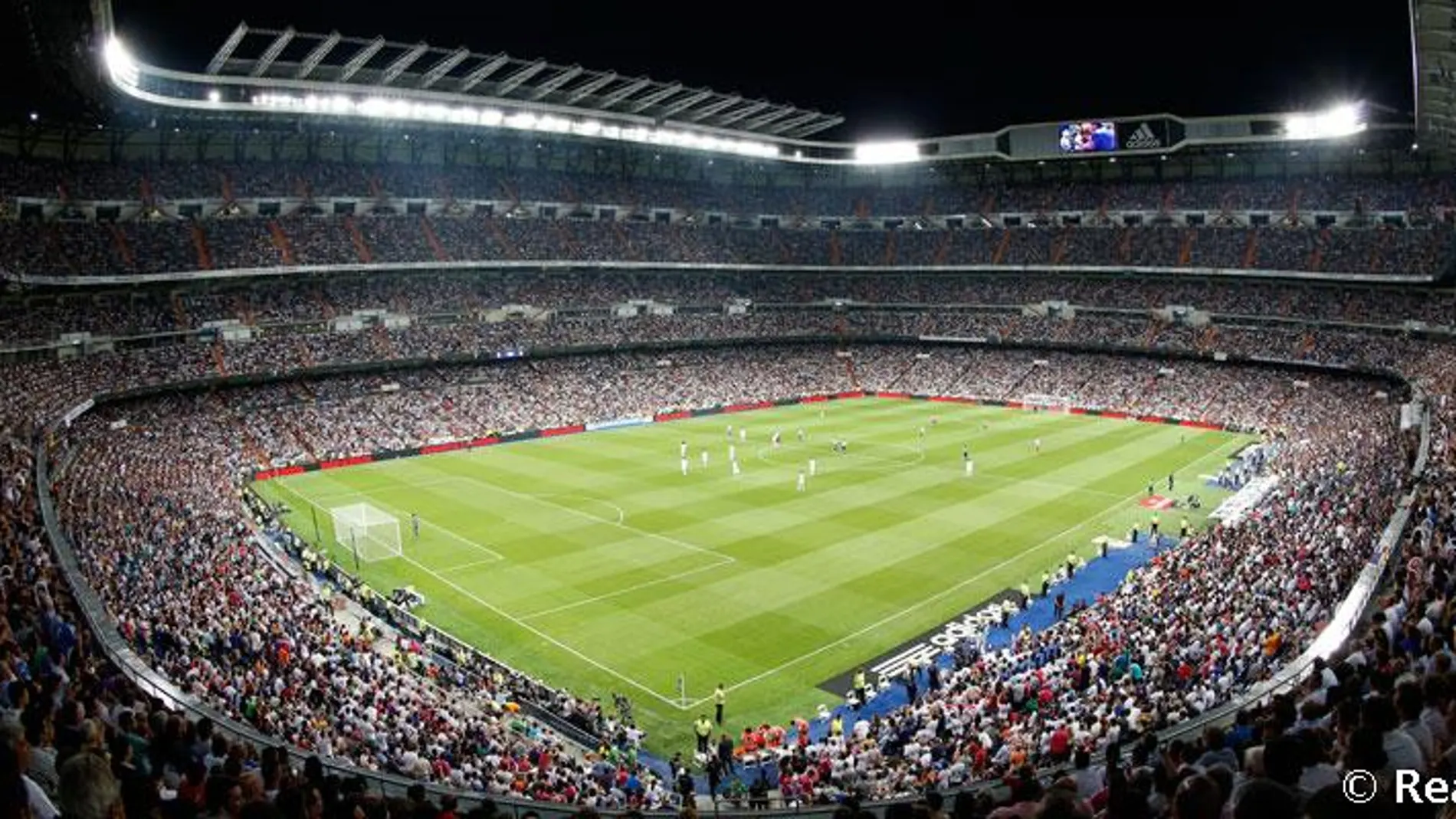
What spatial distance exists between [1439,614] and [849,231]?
85.7 metres

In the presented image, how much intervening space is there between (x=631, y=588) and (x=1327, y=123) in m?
63.0

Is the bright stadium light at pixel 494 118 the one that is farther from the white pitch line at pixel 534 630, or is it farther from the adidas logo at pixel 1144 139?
the white pitch line at pixel 534 630

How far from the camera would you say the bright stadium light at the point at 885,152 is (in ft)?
288

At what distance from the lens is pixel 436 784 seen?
14.4m

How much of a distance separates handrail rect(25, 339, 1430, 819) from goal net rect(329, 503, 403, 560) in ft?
45.0

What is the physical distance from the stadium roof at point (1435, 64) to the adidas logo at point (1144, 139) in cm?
4032

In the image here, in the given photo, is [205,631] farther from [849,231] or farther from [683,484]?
[849,231]

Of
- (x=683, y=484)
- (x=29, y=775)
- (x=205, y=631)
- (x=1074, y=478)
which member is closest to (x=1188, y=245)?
(x=1074, y=478)

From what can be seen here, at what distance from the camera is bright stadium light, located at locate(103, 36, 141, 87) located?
3622 centimetres

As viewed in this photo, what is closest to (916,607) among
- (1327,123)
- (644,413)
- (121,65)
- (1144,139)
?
(644,413)

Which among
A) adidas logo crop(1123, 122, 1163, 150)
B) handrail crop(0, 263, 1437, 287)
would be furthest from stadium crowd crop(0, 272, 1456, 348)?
adidas logo crop(1123, 122, 1163, 150)

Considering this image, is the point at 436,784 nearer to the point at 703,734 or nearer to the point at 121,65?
the point at 703,734

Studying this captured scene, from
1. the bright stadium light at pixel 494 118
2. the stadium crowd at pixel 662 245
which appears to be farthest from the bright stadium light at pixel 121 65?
the stadium crowd at pixel 662 245

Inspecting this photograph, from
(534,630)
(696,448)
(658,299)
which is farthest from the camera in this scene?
(658,299)
